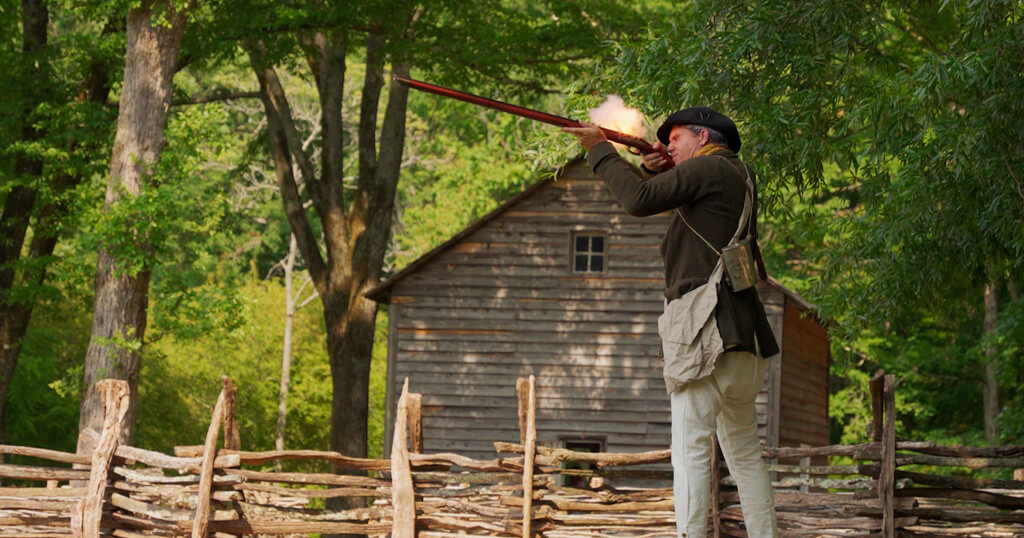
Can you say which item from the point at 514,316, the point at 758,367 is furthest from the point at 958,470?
the point at 758,367

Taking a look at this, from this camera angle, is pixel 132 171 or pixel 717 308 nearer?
pixel 717 308

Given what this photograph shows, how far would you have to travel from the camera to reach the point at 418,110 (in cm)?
3709

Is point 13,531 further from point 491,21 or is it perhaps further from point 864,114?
point 491,21

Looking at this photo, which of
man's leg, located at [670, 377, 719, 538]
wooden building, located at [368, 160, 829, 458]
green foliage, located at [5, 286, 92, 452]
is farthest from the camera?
green foliage, located at [5, 286, 92, 452]

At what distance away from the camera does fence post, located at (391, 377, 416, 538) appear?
8094 millimetres

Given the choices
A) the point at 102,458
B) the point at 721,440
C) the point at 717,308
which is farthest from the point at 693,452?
the point at 102,458

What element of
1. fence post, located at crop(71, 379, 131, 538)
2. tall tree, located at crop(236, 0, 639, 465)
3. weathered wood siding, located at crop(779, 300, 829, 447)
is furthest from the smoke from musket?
weathered wood siding, located at crop(779, 300, 829, 447)

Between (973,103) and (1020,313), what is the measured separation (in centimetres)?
1219

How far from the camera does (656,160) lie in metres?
5.50

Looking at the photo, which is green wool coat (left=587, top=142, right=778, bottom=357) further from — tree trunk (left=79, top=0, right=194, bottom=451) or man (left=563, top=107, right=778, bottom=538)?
tree trunk (left=79, top=0, right=194, bottom=451)

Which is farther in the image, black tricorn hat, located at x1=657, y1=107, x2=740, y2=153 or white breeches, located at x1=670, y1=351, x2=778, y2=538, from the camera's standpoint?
black tricorn hat, located at x1=657, y1=107, x2=740, y2=153

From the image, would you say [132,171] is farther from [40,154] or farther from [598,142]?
[598,142]

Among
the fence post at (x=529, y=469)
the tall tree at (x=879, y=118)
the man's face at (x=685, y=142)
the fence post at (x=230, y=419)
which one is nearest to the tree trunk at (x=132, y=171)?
the fence post at (x=230, y=419)

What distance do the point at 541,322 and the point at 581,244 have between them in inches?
50.6
